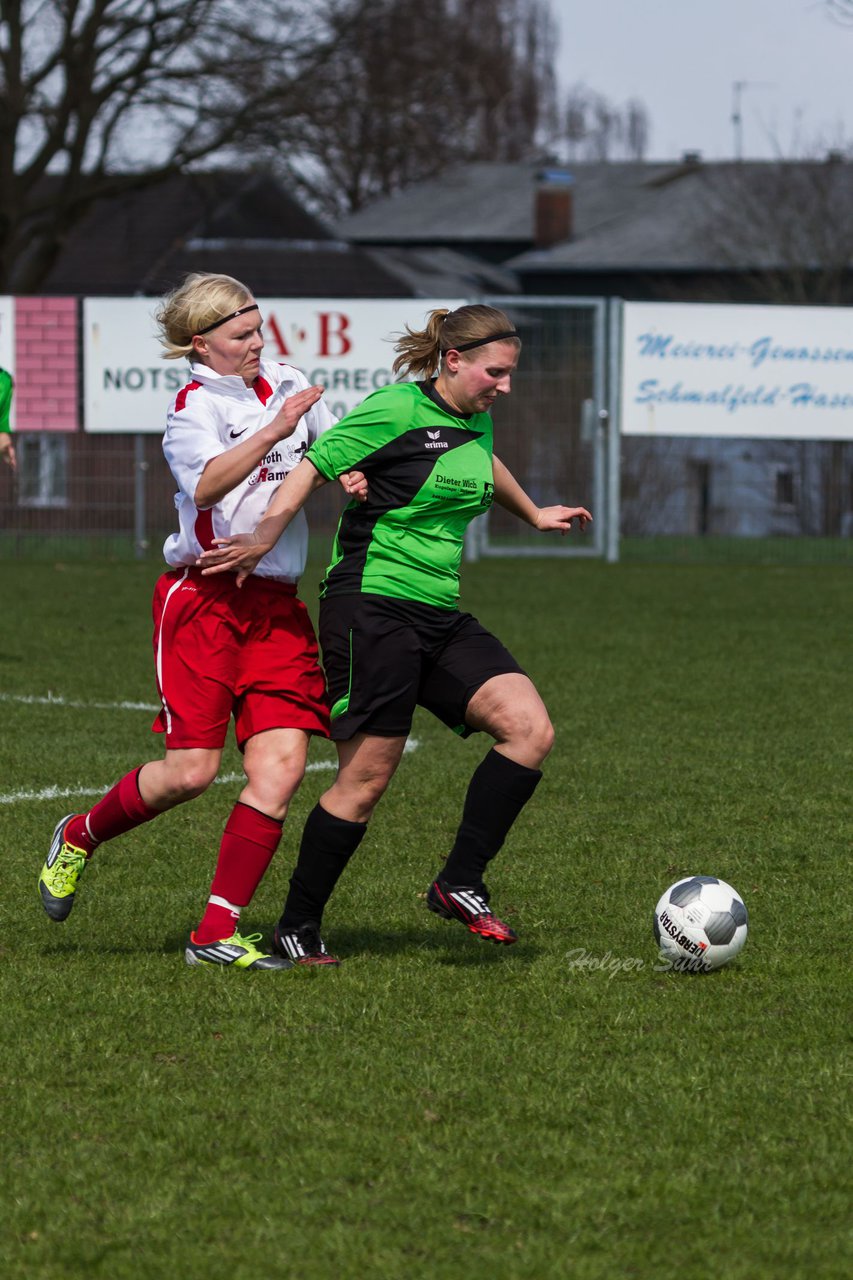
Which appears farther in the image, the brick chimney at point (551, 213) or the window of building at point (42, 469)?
the brick chimney at point (551, 213)

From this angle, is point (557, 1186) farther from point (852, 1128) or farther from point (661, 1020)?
point (661, 1020)

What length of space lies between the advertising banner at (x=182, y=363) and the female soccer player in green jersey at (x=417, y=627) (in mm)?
15214

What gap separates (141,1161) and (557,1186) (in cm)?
80

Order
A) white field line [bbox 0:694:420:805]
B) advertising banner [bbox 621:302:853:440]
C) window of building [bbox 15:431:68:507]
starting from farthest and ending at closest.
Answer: window of building [bbox 15:431:68:507], advertising banner [bbox 621:302:853:440], white field line [bbox 0:694:420:805]

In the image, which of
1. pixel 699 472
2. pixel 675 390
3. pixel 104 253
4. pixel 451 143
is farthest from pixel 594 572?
pixel 104 253

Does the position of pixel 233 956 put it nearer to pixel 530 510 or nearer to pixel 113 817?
pixel 113 817

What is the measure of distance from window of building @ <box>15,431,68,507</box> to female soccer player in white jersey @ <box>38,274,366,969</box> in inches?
653

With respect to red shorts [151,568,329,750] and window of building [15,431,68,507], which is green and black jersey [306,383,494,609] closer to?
red shorts [151,568,329,750]

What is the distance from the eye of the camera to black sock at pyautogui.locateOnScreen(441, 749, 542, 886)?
528 centimetres

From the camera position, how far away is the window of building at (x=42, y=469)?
2145cm

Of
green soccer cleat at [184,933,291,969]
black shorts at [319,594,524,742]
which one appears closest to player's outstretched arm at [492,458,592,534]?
black shorts at [319,594,524,742]

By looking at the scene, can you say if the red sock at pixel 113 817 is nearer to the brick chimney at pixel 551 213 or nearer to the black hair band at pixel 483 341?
the black hair band at pixel 483 341

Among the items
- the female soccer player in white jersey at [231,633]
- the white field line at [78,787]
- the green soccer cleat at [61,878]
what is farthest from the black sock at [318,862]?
the white field line at [78,787]

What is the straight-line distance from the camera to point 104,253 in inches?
1838
